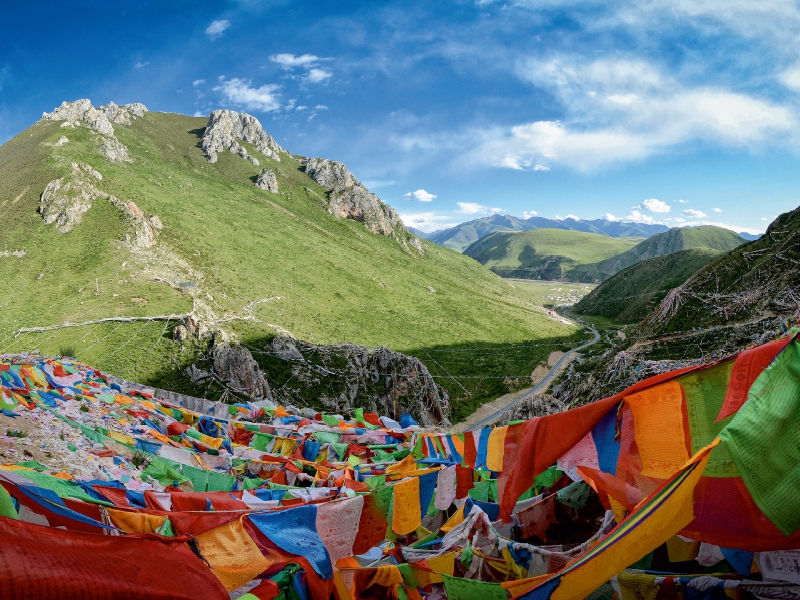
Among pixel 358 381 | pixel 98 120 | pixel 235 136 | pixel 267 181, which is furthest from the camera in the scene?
pixel 235 136

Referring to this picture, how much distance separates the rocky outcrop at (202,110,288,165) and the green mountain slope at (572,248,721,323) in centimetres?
9542

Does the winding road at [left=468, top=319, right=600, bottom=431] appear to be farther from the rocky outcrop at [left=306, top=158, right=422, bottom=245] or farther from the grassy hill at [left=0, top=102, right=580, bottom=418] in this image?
the rocky outcrop at [left=306, top=158, right=422, bottom=245]

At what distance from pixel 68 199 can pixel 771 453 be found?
64.5 meters

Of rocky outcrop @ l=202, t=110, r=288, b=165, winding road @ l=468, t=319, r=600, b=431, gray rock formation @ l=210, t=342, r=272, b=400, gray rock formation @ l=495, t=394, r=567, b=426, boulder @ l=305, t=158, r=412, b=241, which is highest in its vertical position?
rocky outcrop @ l=202, t=110, r=288, b=165

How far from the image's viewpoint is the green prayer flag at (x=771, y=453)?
3.01 m

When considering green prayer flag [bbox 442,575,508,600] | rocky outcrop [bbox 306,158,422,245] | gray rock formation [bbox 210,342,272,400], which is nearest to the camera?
green prayer flag [bbox 442,575,508,600]

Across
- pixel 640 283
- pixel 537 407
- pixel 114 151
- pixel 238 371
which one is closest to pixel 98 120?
pixel 114 151

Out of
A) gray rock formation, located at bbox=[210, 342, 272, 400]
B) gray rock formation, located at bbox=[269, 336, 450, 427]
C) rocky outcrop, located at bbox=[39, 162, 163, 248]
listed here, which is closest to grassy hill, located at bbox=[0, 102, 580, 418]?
rocky outcrop, located at bbox=[39, 162, 163, 248]

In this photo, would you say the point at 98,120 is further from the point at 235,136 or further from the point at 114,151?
the point at 235,136

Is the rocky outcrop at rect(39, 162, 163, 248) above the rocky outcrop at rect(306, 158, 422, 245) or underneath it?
underneath

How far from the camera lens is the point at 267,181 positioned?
93.4 meters

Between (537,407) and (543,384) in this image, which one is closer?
(537,407)

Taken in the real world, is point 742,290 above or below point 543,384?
above

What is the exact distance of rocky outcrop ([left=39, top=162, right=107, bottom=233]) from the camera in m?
47.0
